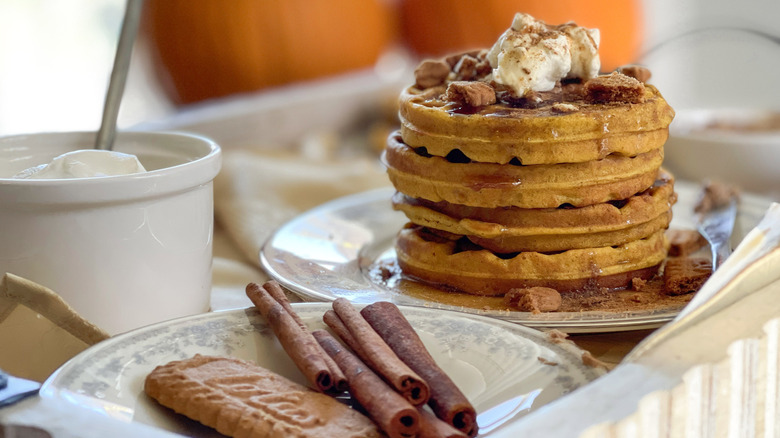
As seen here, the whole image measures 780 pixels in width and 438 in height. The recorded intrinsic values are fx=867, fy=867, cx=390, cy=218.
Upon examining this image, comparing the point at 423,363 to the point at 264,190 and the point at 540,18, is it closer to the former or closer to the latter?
the point at 264,190

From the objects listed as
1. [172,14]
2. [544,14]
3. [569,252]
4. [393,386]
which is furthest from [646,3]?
[393,386]

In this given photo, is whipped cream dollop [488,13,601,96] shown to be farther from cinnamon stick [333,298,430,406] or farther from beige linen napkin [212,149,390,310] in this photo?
beige linen napkin [212,149,390,310]

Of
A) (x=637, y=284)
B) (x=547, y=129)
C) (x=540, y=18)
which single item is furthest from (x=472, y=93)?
(x=540, y=18)

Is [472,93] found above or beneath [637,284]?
above

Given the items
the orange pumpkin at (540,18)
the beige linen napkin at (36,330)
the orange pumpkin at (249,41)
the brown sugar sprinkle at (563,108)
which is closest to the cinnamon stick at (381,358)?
the beige linen napkin at (36,330)

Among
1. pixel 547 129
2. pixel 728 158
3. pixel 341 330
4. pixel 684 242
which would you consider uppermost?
pixel 547 129

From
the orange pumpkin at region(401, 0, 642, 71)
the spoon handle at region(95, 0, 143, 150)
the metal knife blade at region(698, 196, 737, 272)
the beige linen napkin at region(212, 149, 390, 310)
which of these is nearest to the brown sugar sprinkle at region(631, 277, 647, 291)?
the metal knife blade at region(698, 196, 737, 272)
